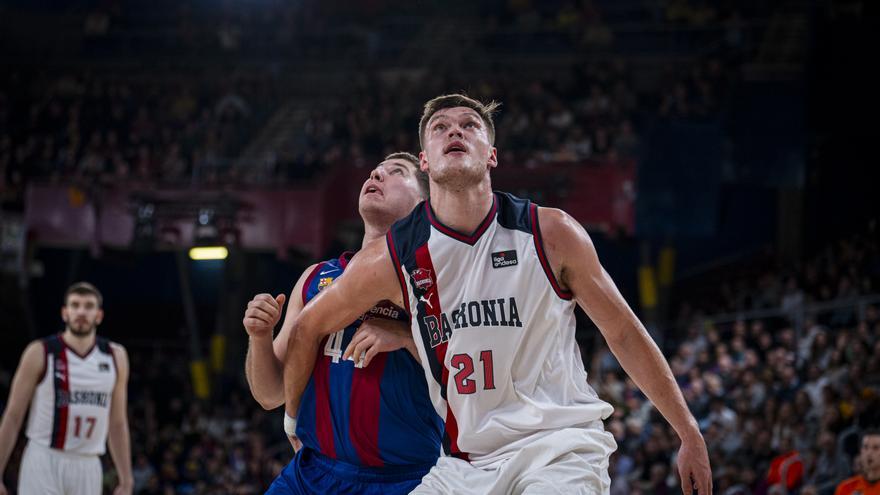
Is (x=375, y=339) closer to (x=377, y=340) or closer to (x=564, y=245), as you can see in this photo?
(x=377, y=340)

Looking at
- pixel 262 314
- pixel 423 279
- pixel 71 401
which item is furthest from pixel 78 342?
pixel 423 279

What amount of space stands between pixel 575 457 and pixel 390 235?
1.19 metres

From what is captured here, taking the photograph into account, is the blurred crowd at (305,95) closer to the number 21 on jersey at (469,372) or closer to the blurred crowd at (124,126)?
the blurred crowd at (124,126)

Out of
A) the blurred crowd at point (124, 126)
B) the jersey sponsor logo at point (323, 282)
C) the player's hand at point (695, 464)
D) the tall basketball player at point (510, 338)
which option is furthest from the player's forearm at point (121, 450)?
the blurred crowd at point (124, 126)

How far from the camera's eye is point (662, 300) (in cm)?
1983

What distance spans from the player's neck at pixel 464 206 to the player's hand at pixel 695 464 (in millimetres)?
1187

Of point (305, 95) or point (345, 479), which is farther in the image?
point (305, 95)

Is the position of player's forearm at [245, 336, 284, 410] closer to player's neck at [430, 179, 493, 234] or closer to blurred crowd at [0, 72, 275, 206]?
player's neck at [430, 179, 493, 234]

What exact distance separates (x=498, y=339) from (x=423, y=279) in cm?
41

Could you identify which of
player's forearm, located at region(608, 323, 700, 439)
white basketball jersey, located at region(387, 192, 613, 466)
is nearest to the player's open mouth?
white basketball jersey, located at region(387, 192, 613, 466)

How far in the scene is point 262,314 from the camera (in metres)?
4.54

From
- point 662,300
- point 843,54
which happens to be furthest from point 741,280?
point 843,54

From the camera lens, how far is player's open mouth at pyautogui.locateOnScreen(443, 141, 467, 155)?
4227 millimetres

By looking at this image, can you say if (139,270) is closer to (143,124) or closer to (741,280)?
(143,124)
